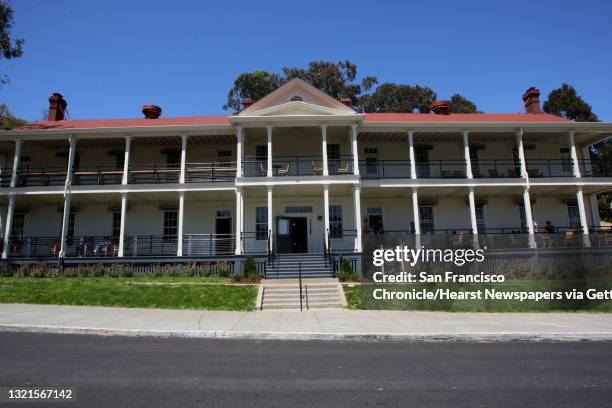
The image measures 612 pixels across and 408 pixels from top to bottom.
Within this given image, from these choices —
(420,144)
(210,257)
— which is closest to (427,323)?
(210,257)

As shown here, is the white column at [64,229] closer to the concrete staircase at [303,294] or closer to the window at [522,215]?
the concrete staircase at [303,294]

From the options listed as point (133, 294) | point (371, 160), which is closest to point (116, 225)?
point (133, 294)

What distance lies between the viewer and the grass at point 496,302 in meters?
12.6

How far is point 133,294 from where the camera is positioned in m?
13.3

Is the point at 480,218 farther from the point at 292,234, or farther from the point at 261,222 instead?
the point at 261,222

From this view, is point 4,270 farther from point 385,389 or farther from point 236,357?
point 385,389

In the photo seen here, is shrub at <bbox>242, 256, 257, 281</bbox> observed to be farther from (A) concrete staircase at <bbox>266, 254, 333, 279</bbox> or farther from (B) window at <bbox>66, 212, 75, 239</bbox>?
(B) window at <bbox>66, 212, 75, 239</bbox>

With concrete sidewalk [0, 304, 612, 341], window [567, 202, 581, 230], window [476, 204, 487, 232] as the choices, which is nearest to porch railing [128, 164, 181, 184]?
concrete sidewalk [0, 304, 612, 341]

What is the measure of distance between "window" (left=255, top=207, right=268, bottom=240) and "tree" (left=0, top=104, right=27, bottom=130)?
26624 millimetres

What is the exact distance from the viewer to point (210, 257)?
18.4 metres

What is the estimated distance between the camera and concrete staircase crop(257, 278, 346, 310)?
1304 centimetres

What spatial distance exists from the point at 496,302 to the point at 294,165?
1215cm

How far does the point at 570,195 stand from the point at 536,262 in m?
11.4

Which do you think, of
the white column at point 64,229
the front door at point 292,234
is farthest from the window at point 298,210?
the white column at point 64,229
